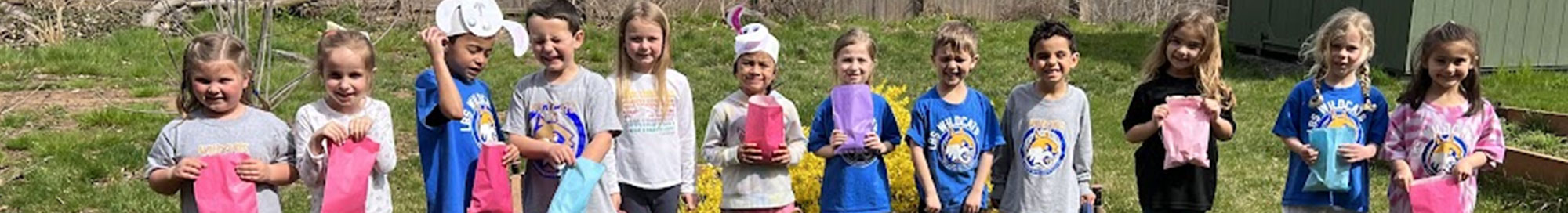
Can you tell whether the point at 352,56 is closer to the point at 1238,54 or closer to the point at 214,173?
the point at 214,173

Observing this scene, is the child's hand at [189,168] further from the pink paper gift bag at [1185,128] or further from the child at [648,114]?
the pink paper gift bag at [1185,128]

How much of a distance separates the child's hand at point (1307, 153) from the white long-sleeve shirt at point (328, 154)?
243 centimetres

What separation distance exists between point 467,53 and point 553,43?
0.75ft

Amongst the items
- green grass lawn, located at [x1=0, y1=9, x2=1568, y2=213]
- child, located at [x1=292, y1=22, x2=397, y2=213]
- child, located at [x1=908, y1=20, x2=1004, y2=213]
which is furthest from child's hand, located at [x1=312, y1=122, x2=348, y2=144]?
green grass lawn, located at [x1=0, y1=9, x2=1568, y2=213]

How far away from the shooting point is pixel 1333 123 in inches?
163

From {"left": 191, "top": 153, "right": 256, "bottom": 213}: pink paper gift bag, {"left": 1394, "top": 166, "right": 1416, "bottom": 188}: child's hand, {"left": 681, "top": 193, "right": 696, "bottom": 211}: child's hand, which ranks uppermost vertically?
{"left": 191, "top": 153, "right": 256, "bottom": 213}: pink paper gift bag

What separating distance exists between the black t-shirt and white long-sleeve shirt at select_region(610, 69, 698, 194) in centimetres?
129

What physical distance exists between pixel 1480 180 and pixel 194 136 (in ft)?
16.9

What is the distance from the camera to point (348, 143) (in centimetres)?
346

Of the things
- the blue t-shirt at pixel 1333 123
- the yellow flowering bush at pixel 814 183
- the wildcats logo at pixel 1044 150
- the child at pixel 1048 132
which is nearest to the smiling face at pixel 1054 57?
the child at pixel 1048 132

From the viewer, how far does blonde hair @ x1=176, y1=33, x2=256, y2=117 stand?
3430 mm

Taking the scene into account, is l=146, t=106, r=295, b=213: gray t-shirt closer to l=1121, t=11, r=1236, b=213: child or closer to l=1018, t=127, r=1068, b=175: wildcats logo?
l=1018, t=127, r=1068, b=175: wildcats logo

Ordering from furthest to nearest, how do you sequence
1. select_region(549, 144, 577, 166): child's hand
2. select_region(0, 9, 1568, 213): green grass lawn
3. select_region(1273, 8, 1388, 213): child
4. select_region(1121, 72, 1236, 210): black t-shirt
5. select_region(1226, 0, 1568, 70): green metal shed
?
select_region(1226, 0, 1568, 70): green metal shed < select_region(0, 9, 1568, 213): green grass lawn < select_region(1121, 72, 1236, 210): black t-shirt < select_region(1273, 8, 1388, 213): child < select_region(549, 144, 577, 166): child's hand

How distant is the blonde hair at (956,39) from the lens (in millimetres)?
4086
